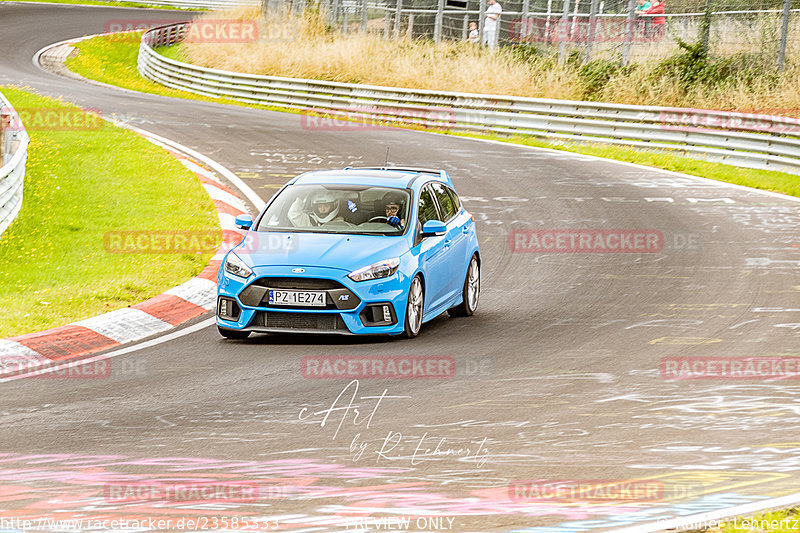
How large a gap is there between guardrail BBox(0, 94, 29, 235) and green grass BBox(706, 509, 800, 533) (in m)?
11.2

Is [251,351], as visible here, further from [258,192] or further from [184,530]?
[258,192]

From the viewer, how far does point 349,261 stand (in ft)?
33.8

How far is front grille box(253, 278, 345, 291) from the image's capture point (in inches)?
401

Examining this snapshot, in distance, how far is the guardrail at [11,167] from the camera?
47.5 ft

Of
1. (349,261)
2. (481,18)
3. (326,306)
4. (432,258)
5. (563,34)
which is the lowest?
(326,306)

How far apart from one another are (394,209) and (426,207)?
48 cm

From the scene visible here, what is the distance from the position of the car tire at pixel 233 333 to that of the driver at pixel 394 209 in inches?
68.9

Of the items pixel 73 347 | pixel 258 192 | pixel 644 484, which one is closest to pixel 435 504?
pixel 644 484

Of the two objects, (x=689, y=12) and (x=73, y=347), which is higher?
(x=689, y=12)

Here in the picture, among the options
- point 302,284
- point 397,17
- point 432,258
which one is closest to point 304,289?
point 302,284

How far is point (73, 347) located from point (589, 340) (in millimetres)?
4552

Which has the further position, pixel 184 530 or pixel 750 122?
pixel 750 122

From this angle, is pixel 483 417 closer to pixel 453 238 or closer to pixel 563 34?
pixel 453 238

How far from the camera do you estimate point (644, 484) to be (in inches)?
244
